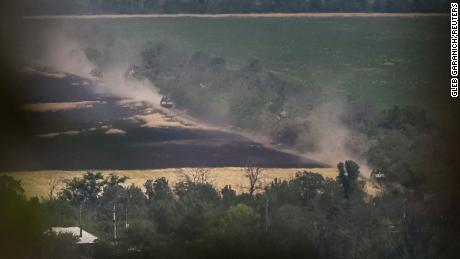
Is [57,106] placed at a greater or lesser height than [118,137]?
greater

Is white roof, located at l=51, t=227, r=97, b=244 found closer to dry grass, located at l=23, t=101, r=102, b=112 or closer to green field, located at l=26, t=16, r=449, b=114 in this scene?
dry grass, located at l=23, t=101, r=102, b=112

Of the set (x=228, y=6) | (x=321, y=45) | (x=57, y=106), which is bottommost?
(x=57, y=106)

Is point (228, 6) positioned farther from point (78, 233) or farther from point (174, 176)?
point (78, 233)

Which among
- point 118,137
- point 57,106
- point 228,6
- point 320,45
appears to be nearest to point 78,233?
point 118,137

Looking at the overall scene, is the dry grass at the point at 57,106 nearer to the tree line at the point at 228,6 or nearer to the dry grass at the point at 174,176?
the dry grass at the point at 174,176

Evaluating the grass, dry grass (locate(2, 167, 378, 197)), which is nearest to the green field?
the grass

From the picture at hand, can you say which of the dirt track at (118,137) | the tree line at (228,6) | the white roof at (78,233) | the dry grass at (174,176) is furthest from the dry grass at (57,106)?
the white roof at (78,233)
